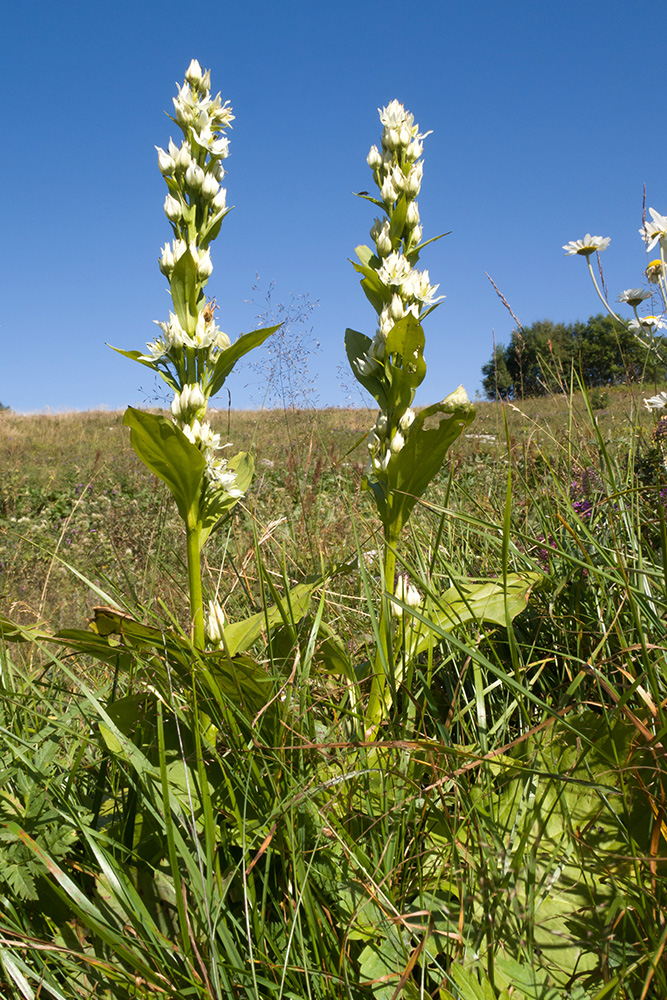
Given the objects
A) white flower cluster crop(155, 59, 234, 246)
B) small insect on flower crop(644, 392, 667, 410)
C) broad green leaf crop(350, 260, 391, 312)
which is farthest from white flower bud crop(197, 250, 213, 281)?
small insect on flower crop(644, 392, 667, 410)

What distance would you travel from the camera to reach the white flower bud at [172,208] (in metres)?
1.68

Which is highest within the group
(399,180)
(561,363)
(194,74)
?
(194,74)

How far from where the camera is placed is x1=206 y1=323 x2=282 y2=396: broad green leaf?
1629 millimetres

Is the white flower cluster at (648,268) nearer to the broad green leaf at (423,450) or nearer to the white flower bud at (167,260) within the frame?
the broad green leaf at (423,450)

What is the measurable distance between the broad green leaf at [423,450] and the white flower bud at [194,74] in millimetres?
1135

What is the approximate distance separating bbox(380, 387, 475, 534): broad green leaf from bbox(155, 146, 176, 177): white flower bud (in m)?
0.98

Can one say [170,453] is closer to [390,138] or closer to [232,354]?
[232,354]

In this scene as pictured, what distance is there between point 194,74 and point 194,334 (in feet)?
2.44

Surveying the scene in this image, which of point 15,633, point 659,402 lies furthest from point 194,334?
point 659,402

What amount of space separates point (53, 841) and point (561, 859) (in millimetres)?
954

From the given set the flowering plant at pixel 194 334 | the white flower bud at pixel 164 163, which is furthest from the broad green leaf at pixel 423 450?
the white flower bud at pixel 164 163

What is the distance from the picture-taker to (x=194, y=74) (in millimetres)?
1720

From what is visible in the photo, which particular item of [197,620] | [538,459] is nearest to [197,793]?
[197,620]

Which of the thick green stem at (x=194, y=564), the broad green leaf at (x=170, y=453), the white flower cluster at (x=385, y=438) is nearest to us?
the broad green leaf at (x=170, y=453)
